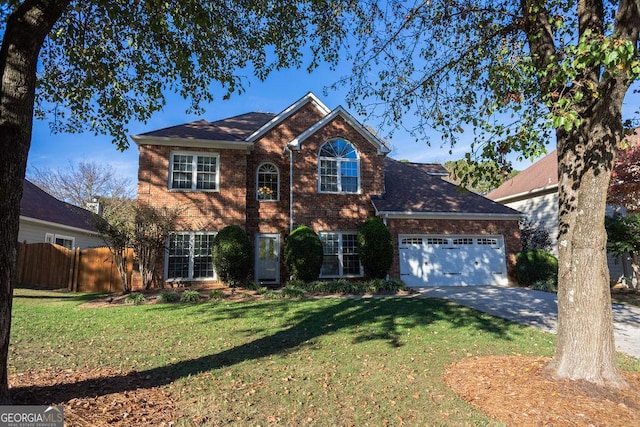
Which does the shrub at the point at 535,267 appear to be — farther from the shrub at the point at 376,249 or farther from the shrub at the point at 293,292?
the shrub at the point at 293,292

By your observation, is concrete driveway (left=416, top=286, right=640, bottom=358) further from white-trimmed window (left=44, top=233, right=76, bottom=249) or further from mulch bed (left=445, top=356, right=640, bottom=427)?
white-trimmed window (left=44, top=233, right=76, bottom=249)

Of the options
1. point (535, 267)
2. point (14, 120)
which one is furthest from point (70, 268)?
point (535, 267)

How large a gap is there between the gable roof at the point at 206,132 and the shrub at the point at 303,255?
4540 mm

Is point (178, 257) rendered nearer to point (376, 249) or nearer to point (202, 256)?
point (202, 256)

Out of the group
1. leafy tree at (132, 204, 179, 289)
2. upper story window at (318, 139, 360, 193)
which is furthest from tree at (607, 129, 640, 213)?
leafy tree at (132, 204, 179, 289)

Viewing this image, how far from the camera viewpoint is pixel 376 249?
1396 centimetres

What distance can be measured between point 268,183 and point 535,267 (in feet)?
38.0

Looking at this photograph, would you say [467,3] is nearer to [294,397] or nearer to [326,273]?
[294,397]

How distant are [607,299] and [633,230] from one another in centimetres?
1229

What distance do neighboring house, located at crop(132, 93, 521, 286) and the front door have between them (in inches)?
1.6

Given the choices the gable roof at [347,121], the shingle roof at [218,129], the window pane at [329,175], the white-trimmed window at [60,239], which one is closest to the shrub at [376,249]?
the window pane at [329,175]

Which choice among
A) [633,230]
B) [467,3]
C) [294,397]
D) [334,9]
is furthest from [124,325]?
[633,230]

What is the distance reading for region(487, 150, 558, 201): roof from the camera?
764 inches

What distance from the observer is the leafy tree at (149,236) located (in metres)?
12.7
